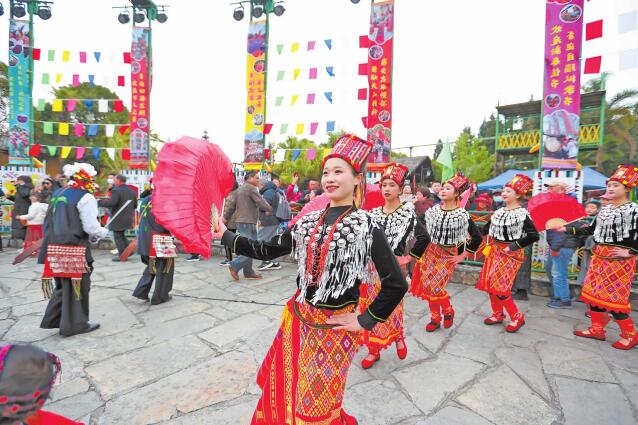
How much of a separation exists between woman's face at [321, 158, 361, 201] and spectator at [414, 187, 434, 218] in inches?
201

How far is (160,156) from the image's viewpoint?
1771mm

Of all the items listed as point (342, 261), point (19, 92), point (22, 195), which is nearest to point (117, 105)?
point (19, 92)

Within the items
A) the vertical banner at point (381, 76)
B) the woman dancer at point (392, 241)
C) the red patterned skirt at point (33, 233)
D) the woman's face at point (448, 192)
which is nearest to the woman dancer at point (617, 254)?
the woman's face at point (448, 192)

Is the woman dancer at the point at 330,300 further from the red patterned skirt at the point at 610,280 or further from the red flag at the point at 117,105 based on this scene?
the red flag at the point at 117,105

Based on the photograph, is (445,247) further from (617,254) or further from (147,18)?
(147,18)

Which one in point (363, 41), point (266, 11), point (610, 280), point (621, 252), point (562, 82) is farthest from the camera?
point (266, 11)

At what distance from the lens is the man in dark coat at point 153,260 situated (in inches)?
194

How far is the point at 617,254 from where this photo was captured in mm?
3723

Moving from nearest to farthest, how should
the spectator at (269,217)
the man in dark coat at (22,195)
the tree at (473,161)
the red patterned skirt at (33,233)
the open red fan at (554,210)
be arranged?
1. the open red fan at (554,210)
2. the spectator at (269,217)
3. the red patterned skirt at (33,233)
4. the man in dark coat at (22,195)
5. the tree at (473,161)

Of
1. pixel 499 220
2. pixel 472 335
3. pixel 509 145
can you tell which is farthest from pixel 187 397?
pixel 509 145

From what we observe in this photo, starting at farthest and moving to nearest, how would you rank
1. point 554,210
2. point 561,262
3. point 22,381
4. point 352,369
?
Answer: point 561,262 → point 554,210 → point 352,369 → point 22,381

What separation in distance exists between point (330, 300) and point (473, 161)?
94.9 ft

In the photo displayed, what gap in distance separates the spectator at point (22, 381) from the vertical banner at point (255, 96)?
36.8 feet

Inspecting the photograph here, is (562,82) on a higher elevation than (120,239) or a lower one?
higher
